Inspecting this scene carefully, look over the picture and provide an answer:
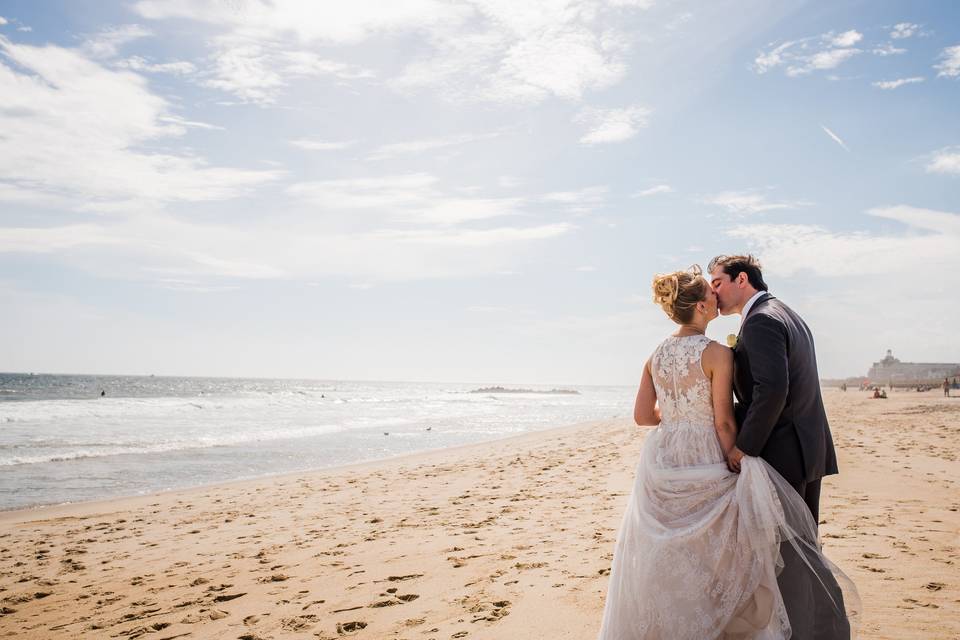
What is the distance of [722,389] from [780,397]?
331 mm

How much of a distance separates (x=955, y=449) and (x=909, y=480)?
18.1 feet

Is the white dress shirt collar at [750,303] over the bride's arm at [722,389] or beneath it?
over

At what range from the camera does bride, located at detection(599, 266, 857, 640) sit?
11.1 feet

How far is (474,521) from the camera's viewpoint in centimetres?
817

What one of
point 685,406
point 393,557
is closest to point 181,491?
point 393,557

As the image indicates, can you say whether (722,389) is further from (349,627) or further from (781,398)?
(349,627)

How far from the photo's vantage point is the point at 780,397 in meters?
3.30

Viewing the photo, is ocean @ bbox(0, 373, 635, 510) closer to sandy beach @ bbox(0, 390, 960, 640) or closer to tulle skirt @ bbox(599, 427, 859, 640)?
sandy beach @ bbox(0, 390, 960, 640)

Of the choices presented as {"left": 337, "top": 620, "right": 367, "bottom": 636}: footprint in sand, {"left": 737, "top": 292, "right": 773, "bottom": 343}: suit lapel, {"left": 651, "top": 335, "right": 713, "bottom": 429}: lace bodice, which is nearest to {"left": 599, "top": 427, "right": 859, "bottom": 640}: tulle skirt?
{"left": 651, "top": 335, "right": 713, "bottom": 429}: lace bodice

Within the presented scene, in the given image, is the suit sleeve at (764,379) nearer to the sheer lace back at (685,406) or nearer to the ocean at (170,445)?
the sheer lace back at (685,406)

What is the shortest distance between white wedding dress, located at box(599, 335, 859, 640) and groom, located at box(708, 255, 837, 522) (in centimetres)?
12

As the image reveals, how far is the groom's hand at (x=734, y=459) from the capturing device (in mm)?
3537

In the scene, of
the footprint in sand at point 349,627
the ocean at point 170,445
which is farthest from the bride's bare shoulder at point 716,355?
the ocean at point 170,445

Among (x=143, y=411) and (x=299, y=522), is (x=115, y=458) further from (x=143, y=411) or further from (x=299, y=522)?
(x=143, y=411)
